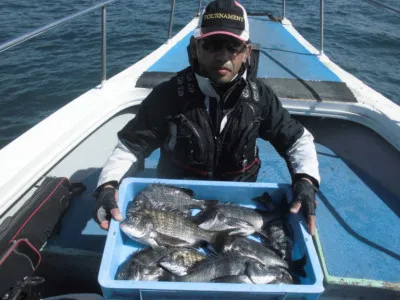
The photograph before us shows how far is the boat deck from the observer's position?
2879 millimetres

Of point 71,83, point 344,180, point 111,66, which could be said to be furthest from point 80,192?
point 111,66

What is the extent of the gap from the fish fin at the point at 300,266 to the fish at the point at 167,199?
2.24 ft

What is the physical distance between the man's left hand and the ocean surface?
5.93m

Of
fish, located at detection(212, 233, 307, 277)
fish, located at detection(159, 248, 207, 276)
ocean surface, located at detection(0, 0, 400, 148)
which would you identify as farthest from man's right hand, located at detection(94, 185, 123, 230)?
ocean surface, located at detection(0, 0, 400, 148)

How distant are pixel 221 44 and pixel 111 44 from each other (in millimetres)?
9410

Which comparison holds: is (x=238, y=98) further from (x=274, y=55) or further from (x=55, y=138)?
(x=274, y=55)

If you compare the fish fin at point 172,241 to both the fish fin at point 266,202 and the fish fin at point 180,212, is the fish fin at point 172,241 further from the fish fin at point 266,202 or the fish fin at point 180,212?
the fish fin at point 266,202

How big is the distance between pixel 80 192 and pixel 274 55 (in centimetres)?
360

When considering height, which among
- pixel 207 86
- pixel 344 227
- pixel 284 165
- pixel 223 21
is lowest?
pixel 344 227

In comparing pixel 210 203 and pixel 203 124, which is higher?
pixel 203 124

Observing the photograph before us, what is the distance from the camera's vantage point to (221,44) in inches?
88.0

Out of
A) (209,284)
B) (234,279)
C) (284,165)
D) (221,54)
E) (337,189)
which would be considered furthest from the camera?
(284,165)

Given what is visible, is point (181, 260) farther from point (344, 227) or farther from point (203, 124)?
point (344, 227)

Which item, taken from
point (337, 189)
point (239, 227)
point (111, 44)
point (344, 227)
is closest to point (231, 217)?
point (239, 227)
